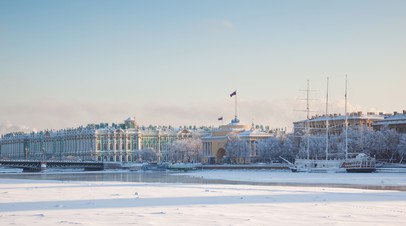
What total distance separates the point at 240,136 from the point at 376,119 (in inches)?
1178

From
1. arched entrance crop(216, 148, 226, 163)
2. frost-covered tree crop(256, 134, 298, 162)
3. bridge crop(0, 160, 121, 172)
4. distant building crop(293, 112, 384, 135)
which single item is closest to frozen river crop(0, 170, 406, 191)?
frost-covered tree crop(256, 134, 298, 162)

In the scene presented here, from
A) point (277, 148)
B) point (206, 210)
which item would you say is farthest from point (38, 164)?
point (206, 210)

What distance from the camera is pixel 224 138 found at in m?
153

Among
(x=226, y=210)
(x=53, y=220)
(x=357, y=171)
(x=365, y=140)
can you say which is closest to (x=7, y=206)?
(x=53, y=220)

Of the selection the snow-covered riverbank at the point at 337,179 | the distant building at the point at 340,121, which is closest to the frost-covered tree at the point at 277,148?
the distant building at the point at 340,121

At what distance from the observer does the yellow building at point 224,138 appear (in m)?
149

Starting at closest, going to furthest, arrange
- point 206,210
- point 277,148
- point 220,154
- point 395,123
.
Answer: point 206,210 < point 395,123 < point 277,148 < point 220,154

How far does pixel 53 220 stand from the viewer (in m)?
20.0

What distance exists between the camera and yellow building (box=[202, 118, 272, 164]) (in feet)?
488

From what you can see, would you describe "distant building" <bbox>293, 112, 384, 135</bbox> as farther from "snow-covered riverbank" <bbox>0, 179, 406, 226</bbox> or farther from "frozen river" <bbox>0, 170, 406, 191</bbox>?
"snow-covered riverbank" <bbox>0, 179, 406, 226</bbox>

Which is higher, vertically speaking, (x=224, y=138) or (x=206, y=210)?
(x=224, y=138)

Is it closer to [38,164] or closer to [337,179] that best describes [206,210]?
[337,179]

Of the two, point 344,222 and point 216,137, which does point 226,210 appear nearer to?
point 344,222

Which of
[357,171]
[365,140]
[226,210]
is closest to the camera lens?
[226,210]
